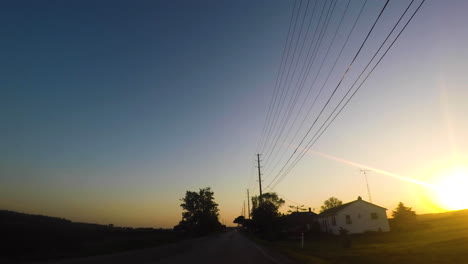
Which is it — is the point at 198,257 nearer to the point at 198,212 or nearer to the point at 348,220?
the point at 348,220

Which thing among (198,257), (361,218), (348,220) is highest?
(361,218)

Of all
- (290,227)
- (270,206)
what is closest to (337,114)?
(270,206)

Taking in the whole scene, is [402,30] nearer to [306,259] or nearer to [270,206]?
[306,259]

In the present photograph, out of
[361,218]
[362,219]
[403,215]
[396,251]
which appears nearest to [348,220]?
[361,218]

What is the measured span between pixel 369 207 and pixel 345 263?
47.5m

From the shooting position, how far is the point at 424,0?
9453mm

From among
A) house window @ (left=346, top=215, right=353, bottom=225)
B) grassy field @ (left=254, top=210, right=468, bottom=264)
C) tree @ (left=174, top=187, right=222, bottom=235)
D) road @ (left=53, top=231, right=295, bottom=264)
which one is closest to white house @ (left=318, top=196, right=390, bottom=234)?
house window @ (left=346, top=215, right=353, bottom=225)

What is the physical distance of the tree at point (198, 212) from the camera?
120 meters

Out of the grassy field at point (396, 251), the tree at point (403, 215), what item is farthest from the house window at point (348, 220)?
the grassy field at point (396, 251)

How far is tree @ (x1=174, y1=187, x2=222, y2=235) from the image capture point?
395ft

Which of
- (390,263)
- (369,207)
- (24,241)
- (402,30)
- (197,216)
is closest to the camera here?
(402,30)

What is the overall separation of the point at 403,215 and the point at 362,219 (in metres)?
7.06

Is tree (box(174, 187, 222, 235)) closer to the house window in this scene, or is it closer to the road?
the house window

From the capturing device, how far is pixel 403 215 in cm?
5712
